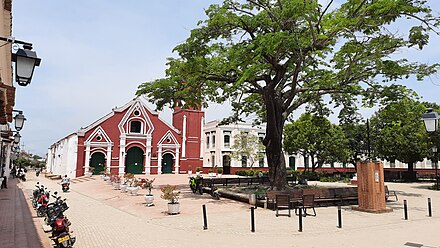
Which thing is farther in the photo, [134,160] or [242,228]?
[134,160]

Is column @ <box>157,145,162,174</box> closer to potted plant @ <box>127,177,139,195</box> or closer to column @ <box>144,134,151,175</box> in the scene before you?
column @ <box>144,134,151,175</box>

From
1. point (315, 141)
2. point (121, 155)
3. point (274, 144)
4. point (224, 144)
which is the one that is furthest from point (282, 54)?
point (224, 144)

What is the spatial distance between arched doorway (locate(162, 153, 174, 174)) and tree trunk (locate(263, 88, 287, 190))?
24.6m

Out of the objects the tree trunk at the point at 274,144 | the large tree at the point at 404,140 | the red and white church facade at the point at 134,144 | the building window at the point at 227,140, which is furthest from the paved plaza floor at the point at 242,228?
the building window at the point at 227,140

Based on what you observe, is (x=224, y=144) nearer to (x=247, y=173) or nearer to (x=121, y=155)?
(x=247, y=173)

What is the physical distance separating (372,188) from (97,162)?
30587 millimetres

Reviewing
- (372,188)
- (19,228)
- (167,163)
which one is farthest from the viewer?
(167,163)

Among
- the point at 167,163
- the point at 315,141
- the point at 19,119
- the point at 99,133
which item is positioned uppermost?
the point at 99,133

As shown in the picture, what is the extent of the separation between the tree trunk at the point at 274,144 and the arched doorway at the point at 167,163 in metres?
24.6

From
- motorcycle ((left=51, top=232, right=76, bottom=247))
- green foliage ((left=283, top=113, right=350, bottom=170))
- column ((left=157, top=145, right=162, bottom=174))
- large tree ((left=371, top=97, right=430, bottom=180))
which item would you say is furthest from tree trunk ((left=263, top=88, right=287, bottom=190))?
column ((left=157, top=145, right=162, bottom=174))

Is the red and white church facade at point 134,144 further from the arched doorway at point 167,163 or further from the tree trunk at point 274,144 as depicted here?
the tree trunk at point 274,144

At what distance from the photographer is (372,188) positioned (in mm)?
12156

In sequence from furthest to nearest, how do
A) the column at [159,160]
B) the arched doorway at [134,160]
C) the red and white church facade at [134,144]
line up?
the column at [159,160], the arched doorway at [134,160], the red and white church facade at [134,144]

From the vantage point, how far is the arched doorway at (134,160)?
123 ft
